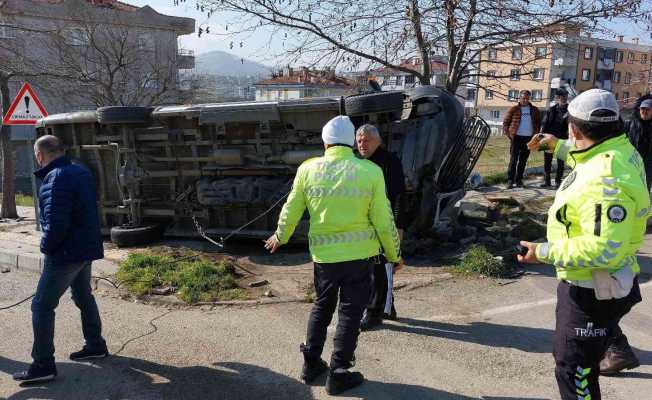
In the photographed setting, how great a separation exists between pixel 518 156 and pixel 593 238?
29.1 ft

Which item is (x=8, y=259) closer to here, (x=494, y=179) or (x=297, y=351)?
(x=297, y=351)

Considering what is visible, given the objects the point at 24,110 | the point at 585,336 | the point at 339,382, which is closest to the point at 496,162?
the point at 24,110

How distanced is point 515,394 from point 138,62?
940 inches

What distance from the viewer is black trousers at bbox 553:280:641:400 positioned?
2562 millimetres

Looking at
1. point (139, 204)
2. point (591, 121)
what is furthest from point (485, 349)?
point (139, 204)

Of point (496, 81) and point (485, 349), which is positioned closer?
point (485, 349)

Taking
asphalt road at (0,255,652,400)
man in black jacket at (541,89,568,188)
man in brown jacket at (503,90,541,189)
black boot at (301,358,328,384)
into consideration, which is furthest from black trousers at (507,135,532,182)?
black boot at (301,358,328,384)

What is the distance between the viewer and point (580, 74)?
59.8 meters

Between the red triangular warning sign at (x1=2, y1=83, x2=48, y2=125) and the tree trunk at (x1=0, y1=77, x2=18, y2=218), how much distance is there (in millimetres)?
4273

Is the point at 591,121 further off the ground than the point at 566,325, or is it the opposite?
the point at 591,121

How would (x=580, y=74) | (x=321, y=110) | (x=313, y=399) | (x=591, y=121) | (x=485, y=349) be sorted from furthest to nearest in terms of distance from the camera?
(x=580, y=74), (x=321, y=110), (x=485, y=349), (x=313, y=399), (x=591, y=121)

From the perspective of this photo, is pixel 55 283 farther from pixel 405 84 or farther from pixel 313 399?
pixel 405 84

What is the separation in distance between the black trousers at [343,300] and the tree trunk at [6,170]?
12.0m

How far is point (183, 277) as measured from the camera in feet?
20.2
